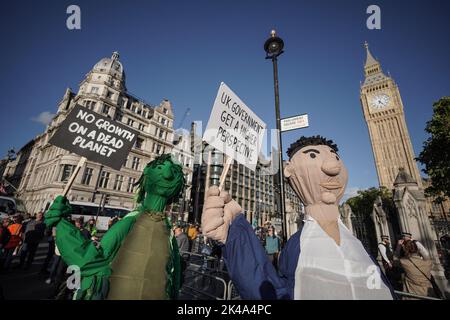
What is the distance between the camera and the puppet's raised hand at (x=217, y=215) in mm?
1403

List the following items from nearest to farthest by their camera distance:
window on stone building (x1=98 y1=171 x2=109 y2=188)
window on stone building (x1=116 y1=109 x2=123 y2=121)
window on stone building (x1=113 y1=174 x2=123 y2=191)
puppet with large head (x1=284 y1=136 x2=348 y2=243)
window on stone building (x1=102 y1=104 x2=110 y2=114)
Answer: puppet with large head (x1=284 y1=136 x2=348 y2=243) < window on stone building (x1=98 y1=171 x2=109 y2=188) < window on stone building (x1=102 y1=104 x2=110 y2=114) < window on stone building (x1=113 y1=174 x2=123 y2=191) < window on stone building (x1=116 y1=109 x2=123 y2=121)

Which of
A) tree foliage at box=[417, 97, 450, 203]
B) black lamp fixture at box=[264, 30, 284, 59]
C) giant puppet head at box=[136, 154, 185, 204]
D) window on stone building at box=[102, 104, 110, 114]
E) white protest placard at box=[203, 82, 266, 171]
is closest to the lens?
giant puppet head at box=[136, 154, 185, 204]

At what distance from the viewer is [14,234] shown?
6.73 m

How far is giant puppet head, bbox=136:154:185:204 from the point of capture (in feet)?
7.02

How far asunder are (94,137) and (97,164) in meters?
27.2

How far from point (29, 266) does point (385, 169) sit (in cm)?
6116

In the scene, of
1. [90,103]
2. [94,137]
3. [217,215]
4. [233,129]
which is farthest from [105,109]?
[217,215]

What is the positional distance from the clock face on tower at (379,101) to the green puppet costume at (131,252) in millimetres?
66572

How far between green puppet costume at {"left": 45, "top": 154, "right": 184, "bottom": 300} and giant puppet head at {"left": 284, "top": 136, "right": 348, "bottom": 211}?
1.26 m

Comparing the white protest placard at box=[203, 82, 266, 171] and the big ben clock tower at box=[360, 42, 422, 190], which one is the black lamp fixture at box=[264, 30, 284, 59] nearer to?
the white protest placard at box=[203, 82, 266, 171]

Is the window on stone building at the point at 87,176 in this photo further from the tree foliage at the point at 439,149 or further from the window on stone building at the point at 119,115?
the tree foliage at the point at 439,149

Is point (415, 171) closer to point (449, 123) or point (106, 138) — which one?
point (449, 123)

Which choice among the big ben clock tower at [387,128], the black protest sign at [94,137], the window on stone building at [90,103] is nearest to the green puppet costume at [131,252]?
the black protest sign at [94,137]

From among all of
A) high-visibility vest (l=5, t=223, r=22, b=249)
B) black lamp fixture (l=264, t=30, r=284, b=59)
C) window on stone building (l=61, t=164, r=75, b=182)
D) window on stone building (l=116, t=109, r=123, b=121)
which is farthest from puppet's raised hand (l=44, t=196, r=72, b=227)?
window on stone building (l=116, t=109, r=123, b=121)
